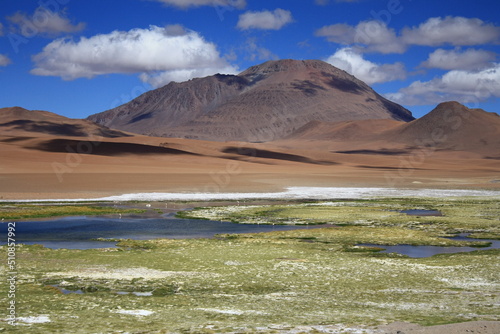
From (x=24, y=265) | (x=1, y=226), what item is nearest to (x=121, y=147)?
(x=1, y=226)

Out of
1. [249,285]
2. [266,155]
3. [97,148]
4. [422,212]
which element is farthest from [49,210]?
[266,155]

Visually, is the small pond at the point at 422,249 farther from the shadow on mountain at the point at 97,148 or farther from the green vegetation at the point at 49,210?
the shadow on mountain at the point at 97,148

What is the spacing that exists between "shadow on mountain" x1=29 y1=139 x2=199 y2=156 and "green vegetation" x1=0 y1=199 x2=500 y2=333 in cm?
10472

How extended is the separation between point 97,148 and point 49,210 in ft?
297

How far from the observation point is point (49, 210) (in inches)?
2014

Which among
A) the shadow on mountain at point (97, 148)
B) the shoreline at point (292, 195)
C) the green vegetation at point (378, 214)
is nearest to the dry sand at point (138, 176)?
the shadow on mountain at point (97, 148)

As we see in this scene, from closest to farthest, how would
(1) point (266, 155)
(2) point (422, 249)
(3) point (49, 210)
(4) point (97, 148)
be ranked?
(2) point (422, 249), (3) point (49, 210), (4) point (97, 148), (1) point (266, 155)

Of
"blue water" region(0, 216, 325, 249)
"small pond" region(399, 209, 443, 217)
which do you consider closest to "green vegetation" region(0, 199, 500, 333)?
"blue water" region(0, 216, 325, 249)

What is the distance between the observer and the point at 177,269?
A: 25219 millimetres

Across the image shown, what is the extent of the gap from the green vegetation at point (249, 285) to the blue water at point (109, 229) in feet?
9.30

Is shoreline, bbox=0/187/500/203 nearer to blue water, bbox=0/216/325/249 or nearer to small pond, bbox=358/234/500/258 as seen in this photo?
blue water, bbox=0/216/325/249

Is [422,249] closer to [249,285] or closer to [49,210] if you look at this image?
[249,285]

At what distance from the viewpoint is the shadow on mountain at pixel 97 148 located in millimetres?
136625

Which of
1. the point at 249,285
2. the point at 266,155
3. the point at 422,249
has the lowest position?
the point at 249,285
